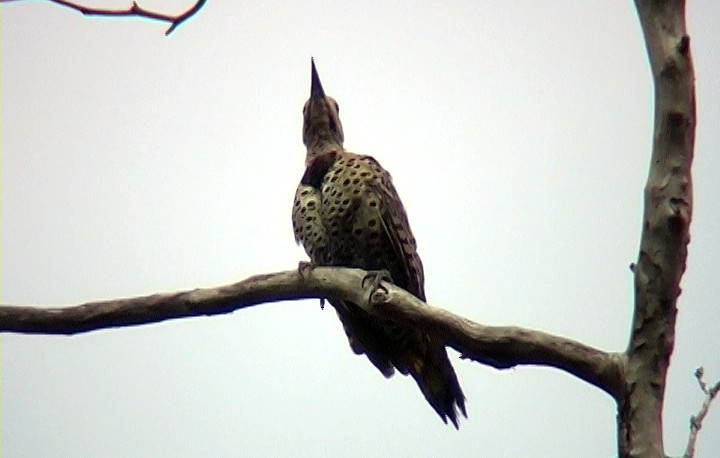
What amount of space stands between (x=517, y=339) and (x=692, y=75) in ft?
3.41

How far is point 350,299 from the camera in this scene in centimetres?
446

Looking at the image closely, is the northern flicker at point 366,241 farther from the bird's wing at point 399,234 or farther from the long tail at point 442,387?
the long tail at point 442,387

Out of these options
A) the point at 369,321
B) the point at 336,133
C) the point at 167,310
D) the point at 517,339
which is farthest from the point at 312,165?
the point at 517,339

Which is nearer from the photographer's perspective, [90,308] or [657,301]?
[657,301]

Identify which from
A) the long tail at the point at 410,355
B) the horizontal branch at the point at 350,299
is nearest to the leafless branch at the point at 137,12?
the horizontal branch at the point at 350,299

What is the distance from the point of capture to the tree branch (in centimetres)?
333

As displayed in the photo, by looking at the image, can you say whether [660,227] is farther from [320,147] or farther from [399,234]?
[320,147]

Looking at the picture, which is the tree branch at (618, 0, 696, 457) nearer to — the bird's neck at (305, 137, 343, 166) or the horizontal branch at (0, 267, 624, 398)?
the horizontal branch at (0, 267, 624, 398)

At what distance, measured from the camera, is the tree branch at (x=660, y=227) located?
10.9 ft

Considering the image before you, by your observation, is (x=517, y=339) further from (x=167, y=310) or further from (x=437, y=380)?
(x=437, y=380)

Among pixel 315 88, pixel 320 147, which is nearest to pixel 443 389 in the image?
pixel 320 147

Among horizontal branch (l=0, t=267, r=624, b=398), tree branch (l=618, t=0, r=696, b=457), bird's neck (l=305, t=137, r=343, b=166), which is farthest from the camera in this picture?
bird's neck (l=305, t=137, r=343, b=166)

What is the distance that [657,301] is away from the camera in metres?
3.42

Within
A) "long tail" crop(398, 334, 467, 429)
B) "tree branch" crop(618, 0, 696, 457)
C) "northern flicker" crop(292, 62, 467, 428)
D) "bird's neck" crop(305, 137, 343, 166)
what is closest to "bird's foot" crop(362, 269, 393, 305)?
"tree branch" crop(618, 0, 696, 457)
